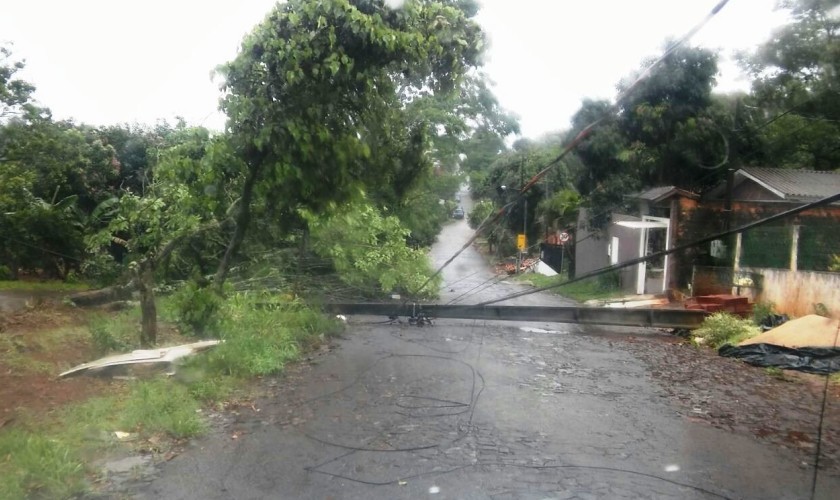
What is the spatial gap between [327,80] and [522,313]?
883cm

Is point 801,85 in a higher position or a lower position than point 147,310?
higher

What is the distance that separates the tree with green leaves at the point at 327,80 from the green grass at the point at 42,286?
890 centimetres

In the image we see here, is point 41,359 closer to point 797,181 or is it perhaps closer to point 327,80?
point 327,80

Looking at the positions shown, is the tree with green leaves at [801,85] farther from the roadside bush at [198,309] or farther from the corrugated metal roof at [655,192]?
the roadside bush at [198,309]

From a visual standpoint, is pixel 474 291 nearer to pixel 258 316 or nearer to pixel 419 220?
Result: pixel 419 220

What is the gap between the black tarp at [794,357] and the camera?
437 inches

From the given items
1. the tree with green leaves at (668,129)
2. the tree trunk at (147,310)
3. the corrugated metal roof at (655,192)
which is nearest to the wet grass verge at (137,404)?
the tree trunk at (147,310)

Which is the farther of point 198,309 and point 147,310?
point 198,309

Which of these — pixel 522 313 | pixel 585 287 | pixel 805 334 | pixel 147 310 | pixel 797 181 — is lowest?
pixel 147 310

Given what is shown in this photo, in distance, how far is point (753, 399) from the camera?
369 inches

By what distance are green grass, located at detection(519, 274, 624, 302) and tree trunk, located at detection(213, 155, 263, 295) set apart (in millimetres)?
12897

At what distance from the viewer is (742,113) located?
37.6 ft

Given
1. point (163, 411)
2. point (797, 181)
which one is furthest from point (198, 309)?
point (797, 181)

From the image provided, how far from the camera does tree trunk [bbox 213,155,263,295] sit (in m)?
9.57
